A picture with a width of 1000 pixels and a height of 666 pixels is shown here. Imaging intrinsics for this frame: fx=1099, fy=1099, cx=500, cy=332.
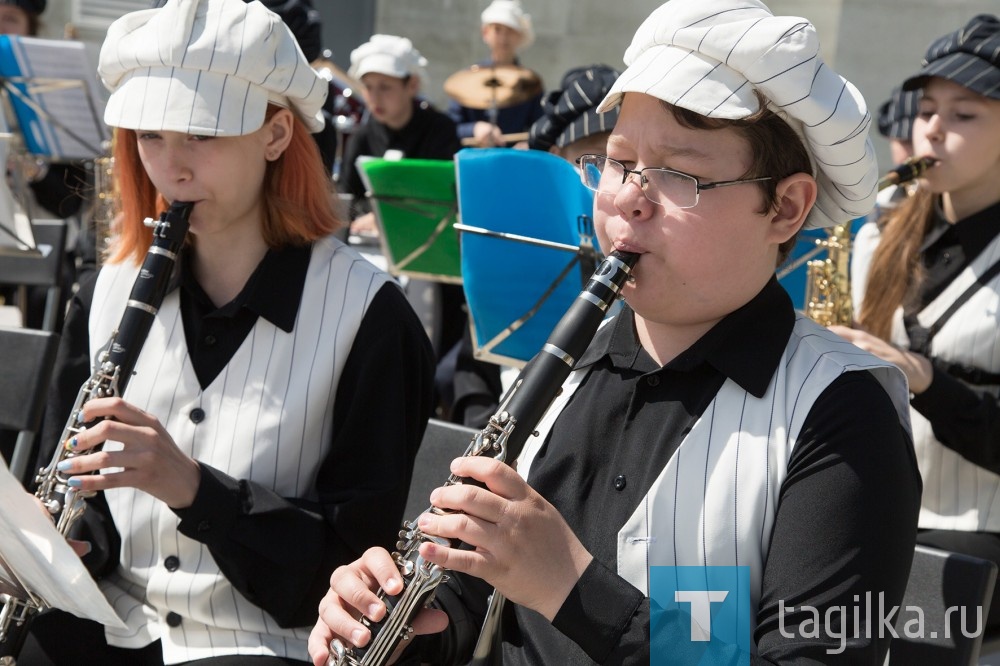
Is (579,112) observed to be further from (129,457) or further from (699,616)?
(699,616)

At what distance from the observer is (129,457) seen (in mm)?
1556

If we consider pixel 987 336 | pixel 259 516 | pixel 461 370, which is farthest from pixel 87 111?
pixel 987 336

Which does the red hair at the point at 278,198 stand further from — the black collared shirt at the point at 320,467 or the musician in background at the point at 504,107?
the musician in background at the point at 504,107

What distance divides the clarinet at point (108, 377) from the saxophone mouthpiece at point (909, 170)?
66.0 inches

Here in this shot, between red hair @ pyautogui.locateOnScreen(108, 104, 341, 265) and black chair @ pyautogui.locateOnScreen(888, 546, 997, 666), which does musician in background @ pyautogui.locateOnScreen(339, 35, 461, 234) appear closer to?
red hair @ pyautogui.locateOnScreen(108, 104, 341, 265)

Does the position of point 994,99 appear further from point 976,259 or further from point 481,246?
point 481,246

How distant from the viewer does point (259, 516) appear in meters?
1.72

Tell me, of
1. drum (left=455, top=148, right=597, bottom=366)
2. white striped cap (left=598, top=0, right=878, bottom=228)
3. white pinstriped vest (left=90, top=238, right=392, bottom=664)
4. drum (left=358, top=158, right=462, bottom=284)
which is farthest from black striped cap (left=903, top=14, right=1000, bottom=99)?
white pinstriped vest (left=90, top=238, right=392, bottom=664)

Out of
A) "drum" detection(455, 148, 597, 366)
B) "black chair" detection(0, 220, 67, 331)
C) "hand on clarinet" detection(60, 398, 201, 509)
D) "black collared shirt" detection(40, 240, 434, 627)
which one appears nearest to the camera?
"hand on clarinet" detection(60, 398, 201, 509)

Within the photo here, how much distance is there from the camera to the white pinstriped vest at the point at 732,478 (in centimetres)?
127

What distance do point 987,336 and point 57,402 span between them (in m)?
1.97

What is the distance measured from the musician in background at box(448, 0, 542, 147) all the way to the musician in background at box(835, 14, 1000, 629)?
4.08 meters

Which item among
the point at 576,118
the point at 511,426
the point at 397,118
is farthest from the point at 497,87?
the point at 511,426

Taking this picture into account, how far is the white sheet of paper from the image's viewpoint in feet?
3.99
